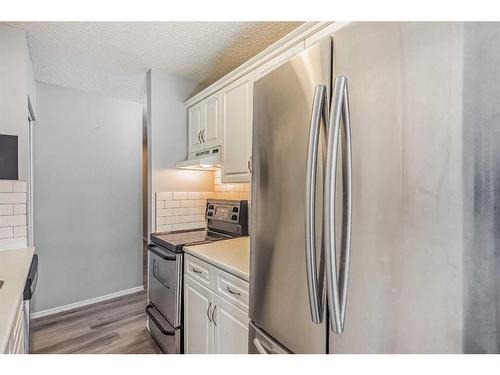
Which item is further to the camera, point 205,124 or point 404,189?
point 205,124

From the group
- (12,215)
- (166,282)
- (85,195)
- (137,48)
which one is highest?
(137,48)

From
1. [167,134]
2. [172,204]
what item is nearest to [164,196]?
[172,204]

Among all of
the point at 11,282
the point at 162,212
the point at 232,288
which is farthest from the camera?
the point at 162,212

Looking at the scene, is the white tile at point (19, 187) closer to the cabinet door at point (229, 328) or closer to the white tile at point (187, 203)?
the white tile at point (187, 203)

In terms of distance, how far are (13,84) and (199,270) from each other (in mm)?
1787

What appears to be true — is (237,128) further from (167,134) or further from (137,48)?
(137,48)

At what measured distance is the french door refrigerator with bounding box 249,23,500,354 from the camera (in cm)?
58

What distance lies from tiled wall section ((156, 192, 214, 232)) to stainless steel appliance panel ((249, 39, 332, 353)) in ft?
5.13

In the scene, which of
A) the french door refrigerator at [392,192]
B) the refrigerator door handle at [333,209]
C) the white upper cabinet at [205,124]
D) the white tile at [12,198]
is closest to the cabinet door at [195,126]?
the white upper cabinet at [205,124]

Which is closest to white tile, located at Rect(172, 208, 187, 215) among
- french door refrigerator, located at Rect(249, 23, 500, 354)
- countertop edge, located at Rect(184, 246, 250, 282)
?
countertop edge, located at Rect(184, 246, 250, 282)

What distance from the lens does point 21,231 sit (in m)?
1.90

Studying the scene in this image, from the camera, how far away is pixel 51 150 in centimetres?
263

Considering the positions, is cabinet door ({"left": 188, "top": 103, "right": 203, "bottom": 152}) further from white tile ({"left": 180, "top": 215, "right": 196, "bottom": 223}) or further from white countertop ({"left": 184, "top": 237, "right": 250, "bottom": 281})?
white countertop ({"left": 184, "top": 237, "right": 250, "bottom": 281})
